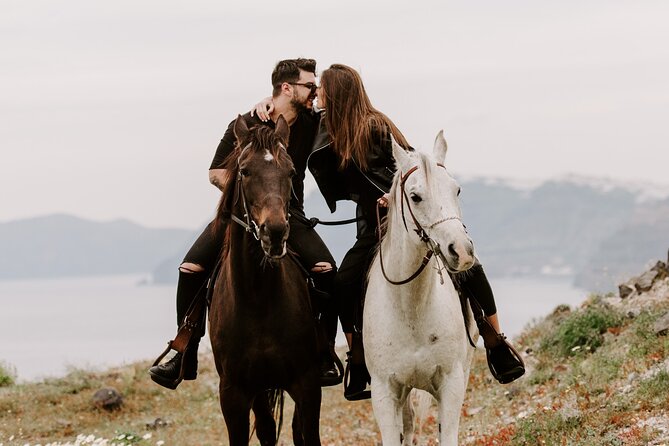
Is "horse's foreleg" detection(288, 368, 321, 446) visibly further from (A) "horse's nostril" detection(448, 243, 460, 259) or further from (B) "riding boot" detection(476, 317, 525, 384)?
(A) "horse's nostril" detection(448, 243, 460, 259)

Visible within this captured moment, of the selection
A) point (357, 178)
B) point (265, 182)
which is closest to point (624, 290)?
point (357, 178)

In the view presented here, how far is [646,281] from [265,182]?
8966 mm

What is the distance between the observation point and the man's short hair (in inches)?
294

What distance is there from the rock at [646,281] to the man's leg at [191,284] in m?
7.79

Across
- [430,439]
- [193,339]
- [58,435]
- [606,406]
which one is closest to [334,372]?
[193,339]

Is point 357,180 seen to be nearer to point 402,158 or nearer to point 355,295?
point 355,295

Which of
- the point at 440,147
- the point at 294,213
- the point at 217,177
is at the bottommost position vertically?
the point at 294,213

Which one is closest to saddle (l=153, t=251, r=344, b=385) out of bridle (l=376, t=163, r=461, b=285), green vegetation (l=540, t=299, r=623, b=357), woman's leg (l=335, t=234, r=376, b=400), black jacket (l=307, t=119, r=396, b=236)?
woman's leg (l=335, t=234, r=376, b=400)

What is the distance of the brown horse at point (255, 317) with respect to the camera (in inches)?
260

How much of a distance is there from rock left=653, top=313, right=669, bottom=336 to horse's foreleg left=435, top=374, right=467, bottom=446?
4.96m

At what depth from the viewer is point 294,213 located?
303 inches

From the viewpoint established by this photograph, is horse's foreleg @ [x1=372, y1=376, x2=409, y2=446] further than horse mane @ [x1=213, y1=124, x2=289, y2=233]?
Yes

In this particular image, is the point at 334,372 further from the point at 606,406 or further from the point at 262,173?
the point at 606,406

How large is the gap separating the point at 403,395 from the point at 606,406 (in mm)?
3186
